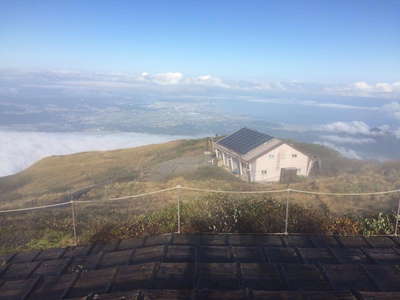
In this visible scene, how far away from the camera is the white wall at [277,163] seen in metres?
23.9

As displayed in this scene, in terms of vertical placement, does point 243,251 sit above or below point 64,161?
above

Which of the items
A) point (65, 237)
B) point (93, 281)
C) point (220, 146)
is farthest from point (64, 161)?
point (93, 281)

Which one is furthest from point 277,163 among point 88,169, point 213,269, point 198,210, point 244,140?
point 88,169

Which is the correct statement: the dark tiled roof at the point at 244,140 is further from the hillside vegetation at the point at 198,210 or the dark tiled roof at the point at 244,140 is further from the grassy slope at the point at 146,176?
the grassy slope at the point at 146,176

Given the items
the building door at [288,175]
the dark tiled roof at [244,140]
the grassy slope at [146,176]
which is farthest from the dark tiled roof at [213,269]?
the dark tiled roof at [244,140]

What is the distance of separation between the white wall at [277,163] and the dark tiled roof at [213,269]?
53.0 feet

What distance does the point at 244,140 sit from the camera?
27.0 meters

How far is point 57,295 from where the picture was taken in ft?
18.0

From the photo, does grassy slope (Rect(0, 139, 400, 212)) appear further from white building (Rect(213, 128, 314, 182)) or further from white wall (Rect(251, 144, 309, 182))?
white wall (Rect(251, 144, 309, 182))

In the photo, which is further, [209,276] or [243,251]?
[243,251]

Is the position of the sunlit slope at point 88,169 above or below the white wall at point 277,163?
below

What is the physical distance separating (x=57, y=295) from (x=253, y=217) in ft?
15.6

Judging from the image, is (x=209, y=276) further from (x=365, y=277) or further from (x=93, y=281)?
(x=365, y=277)

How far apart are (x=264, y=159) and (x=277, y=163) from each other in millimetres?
1328
